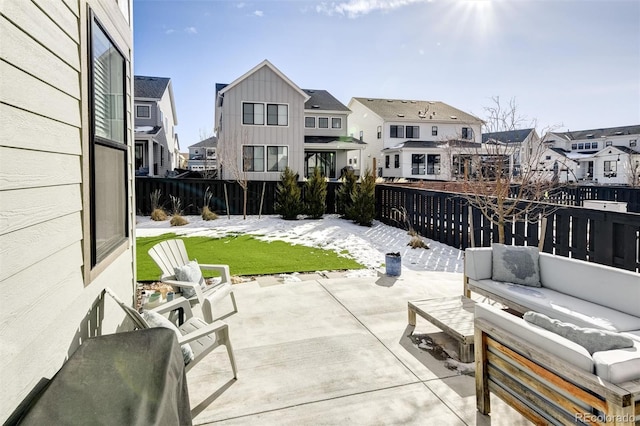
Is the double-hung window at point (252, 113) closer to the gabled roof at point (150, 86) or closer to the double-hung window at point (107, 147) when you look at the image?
the gabled roof at point (150, 86)

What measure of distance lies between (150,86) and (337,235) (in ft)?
65.1

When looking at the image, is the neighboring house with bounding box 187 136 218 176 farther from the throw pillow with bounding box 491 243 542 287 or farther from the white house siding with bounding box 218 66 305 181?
the throw pillow with bounding box 491 243 542 287

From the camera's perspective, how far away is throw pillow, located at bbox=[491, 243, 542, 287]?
4344 mm

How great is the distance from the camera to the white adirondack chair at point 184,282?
3980 mm

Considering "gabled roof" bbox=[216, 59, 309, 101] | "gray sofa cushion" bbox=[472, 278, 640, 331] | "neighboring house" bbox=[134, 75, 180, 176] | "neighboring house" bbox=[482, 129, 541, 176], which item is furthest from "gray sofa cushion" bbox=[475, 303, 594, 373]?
"neighboring house" bbox=[134, 75, 180, 176]

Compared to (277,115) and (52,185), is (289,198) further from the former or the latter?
(52,185)

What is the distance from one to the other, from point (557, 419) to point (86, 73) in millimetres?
3603

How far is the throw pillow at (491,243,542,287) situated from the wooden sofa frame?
2098 mm

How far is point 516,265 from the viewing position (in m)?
4.42

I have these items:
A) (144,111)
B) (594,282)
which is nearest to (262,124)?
(144,111)

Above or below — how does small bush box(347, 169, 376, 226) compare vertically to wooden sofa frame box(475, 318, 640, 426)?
above

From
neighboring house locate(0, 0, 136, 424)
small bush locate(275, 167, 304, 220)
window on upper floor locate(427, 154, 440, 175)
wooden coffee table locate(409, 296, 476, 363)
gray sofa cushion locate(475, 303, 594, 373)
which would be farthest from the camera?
window on upper floor locate(427, 154, 440, 175)

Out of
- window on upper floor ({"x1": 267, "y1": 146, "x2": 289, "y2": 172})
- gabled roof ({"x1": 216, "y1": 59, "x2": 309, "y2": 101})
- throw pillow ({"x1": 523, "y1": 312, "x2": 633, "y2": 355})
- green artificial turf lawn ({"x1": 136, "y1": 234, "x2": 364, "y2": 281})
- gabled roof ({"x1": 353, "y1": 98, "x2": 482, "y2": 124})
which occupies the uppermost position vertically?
gabled roof ({"x1": 353, "y1": 98, "x2": 482, "y2": 124})

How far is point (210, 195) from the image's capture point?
13875 mm
